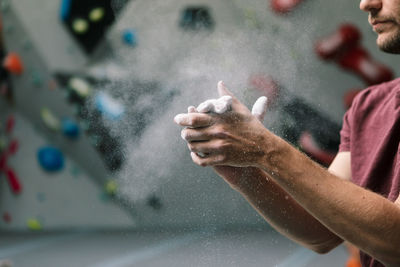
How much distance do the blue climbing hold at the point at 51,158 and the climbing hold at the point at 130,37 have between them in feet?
4.08

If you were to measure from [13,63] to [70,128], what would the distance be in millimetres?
781

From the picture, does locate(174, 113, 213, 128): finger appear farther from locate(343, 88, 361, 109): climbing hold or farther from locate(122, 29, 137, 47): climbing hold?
locate(122, 29, 137, 47): climbing hold

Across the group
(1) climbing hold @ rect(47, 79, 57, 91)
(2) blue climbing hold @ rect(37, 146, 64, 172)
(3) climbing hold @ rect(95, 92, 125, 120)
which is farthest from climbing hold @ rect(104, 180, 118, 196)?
(3) climbing hold @ rect(95, 92, 125, 120)

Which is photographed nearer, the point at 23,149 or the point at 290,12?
the point at 290,12

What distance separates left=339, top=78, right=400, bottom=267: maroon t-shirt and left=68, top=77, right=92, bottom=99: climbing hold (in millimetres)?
3228

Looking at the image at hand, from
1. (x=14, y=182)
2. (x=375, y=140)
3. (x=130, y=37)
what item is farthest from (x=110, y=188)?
(x=375, y=140)

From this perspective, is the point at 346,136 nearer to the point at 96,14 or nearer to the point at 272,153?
the point at 272,153

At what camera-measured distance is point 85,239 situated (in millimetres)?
4141

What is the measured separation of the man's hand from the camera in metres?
0.86

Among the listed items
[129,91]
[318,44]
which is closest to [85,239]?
[318,44]

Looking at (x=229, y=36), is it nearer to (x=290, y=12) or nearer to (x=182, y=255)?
(x=290, y=12)

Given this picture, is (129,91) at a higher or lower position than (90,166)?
lower

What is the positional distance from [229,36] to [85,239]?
3246 millimetres

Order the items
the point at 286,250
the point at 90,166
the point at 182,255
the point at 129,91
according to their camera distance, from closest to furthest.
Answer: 1. the point at 129,91
2. the point at 182,255
3. the point at 286,250
4. the point at 90,166
